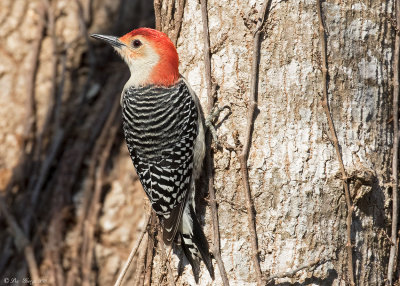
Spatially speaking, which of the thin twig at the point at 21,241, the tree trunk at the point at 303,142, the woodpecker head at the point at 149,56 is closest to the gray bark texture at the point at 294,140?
the tree trunk at the point at 303,142

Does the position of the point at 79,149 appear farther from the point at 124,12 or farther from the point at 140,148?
the point at 140,148

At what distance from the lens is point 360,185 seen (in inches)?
129

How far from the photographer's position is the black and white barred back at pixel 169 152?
3.54 meters

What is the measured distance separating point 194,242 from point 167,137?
2.60 feet

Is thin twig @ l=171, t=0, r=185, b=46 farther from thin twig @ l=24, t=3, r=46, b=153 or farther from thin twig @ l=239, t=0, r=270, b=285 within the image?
thin twig @ l=24, t=3, r=46, b=153

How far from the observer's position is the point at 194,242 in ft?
11.4

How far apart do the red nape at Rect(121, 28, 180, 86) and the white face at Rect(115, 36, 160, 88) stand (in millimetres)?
54

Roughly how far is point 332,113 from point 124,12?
12.3ft

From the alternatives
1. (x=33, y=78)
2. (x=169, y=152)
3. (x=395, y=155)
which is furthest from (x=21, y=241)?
(x=395, y=155)

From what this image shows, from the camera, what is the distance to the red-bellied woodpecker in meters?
3.56

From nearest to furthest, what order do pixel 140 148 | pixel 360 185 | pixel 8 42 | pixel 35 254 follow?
1. pixel 360 185
2. pixel 140 148
3. pixel 35 254
4. pixel 8 42

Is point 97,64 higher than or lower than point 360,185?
higher

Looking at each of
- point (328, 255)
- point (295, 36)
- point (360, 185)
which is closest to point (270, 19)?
point (295, 36)

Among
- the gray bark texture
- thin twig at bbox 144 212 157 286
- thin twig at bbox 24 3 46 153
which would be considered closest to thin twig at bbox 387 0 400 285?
the gray bark texture
